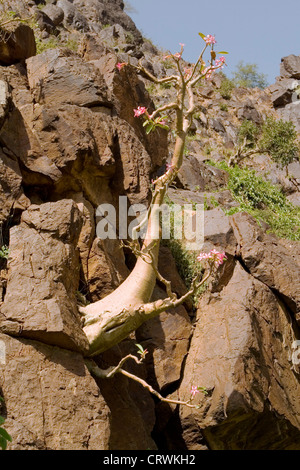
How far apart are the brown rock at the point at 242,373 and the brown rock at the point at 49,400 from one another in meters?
2.49

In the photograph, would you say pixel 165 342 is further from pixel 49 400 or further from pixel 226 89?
pixel 226 89

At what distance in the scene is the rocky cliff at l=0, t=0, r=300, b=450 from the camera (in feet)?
20.7

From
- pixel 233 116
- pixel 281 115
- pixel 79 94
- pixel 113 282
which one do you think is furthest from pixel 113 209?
pixel 281 115

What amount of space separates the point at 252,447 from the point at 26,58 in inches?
305

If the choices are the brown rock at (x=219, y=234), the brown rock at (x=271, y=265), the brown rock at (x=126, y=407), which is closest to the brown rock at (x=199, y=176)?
the brown rock at (x=219, y=234)

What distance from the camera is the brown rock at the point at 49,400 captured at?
5867 mm

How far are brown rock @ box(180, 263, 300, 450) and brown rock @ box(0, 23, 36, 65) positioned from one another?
5.55 m

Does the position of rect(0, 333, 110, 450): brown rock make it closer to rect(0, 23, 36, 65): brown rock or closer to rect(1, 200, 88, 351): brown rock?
rect(1, 200, 88, 351): brown rock

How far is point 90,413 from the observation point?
6250 millimetres

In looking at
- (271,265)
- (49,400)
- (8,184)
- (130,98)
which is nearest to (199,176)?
(130,98)

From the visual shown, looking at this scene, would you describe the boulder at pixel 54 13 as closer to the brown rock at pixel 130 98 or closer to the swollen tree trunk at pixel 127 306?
the brown rock at pixel 130 98

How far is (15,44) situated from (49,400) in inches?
265

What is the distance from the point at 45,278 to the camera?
683 cm

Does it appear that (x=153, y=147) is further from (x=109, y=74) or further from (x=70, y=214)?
(x=70, y=214)
